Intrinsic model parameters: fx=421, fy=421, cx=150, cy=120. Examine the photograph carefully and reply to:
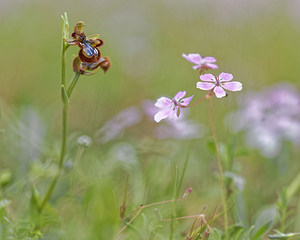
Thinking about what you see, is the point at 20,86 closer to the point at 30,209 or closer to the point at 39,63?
the point at 39,63

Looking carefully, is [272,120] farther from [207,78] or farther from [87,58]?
[87,58]

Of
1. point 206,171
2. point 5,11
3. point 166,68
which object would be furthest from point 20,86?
point 5,11

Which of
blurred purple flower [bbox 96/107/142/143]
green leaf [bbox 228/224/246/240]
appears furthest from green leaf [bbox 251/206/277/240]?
blurred purple flower [bbox 96/107/142/143]

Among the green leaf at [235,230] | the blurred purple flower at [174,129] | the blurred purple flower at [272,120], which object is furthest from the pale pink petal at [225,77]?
the blurred purple flower at [272,120]

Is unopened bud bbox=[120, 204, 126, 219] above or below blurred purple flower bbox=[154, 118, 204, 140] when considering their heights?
below

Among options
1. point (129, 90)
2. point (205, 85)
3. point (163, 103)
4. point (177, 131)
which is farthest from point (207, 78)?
point (129, 90)

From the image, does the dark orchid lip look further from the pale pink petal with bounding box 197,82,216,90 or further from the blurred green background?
the blurred green background
